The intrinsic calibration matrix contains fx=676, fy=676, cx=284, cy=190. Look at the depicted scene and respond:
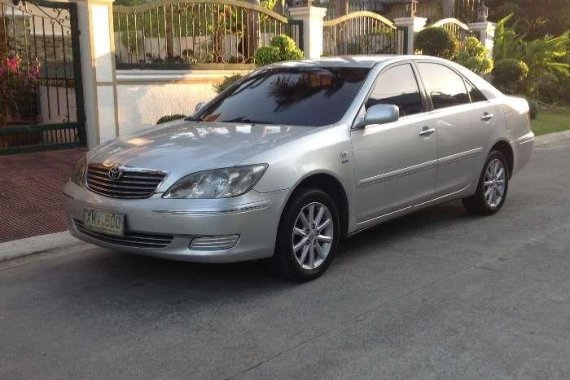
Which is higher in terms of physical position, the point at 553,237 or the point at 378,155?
the point at 378,155

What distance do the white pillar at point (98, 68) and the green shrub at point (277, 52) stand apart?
266 centimetres

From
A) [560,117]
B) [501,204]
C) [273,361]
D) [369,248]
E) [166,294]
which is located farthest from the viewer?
[560,117]

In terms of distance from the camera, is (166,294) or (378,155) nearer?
(166,294)

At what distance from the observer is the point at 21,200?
23.9 ft

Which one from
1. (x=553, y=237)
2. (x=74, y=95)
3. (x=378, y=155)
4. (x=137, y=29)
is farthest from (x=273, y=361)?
(x=137, y=29)

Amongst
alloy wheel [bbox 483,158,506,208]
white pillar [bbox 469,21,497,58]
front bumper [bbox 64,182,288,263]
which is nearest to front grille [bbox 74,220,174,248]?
front bumper [bbox 64,182,288,263]

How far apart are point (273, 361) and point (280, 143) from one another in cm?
165

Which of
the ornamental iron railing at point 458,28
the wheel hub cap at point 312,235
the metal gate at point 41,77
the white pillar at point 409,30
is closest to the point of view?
the wheel hub cap at point 312,235

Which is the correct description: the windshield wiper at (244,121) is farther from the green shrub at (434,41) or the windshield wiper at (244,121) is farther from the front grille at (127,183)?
the green shrub at (434,41)

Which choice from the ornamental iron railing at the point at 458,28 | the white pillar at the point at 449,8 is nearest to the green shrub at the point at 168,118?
the ornamental iron railing at the point at 458,28

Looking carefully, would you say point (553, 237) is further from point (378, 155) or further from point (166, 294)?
point (166, 294)

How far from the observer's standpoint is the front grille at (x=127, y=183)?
4.48 m

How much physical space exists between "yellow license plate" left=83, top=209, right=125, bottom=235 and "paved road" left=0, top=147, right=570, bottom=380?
474 millimetres

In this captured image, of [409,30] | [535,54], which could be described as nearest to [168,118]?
[409,30]
